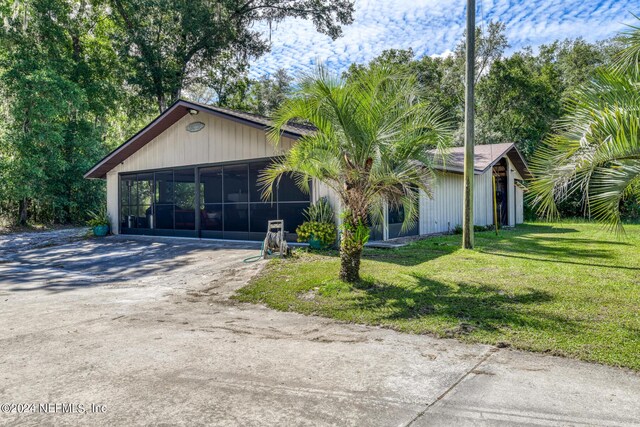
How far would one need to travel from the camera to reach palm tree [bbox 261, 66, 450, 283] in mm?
5574

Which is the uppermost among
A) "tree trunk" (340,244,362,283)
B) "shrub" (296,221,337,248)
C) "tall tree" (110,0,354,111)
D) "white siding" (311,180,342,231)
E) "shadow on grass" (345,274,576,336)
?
"tall tree" (110,0,354,111)

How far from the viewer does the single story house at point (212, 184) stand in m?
10.8

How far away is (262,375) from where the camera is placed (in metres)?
3.06

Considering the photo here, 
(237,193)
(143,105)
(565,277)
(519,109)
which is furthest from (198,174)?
(519,109)

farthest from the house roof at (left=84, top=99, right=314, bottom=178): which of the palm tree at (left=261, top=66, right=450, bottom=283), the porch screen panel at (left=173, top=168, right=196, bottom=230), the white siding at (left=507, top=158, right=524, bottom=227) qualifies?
the white siding at (left=507, top=158, right=524, bottom=227)

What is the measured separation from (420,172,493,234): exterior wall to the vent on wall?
22.5ft

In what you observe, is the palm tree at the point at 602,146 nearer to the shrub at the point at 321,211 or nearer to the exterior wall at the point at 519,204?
the shrub at the point at 321,211

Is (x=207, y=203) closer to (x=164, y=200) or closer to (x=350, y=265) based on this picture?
(x=164, y=200)

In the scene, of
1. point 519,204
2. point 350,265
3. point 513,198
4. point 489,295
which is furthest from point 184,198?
point 519,204

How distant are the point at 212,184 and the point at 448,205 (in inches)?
307

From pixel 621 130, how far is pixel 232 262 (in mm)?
6710

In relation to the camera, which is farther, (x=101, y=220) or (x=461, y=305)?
(x=101, y=220)

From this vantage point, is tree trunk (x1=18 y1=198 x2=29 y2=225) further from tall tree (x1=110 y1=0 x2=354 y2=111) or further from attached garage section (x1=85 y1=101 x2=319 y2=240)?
→ tall tree (x1=110 y1=0 x2=354 y2=111)

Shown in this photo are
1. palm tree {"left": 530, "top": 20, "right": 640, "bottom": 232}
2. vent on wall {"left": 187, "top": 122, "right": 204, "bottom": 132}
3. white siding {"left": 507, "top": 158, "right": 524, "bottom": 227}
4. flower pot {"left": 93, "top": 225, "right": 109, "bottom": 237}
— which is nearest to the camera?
palm tree {"left": 530, "top": 20, "right": 640, "bottom": 232}
